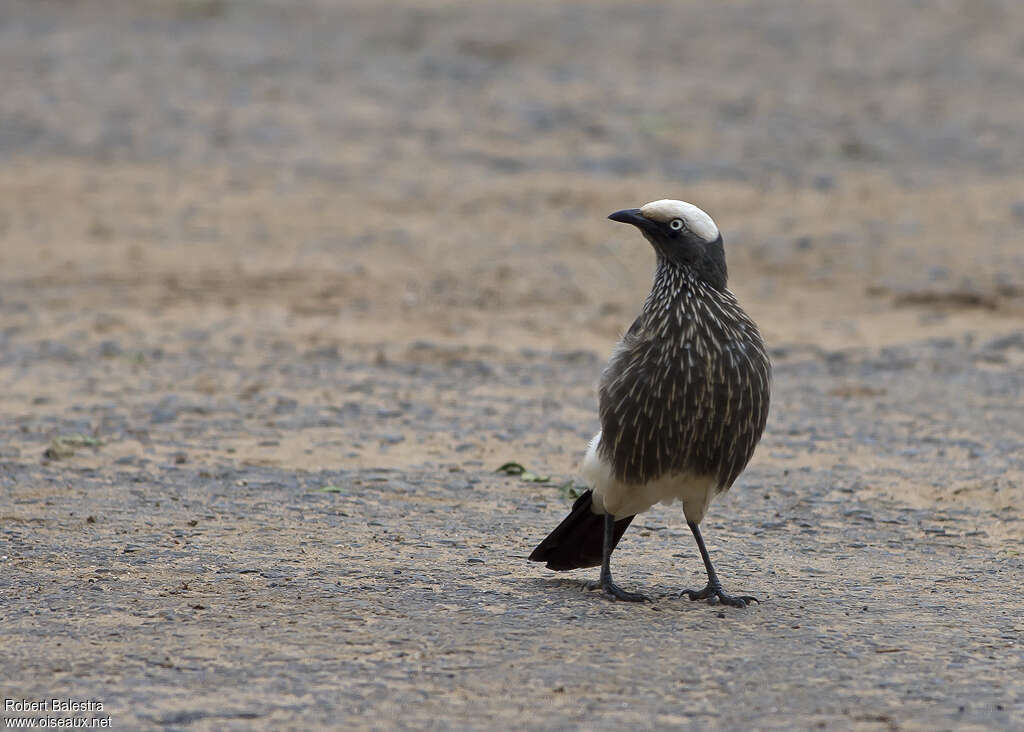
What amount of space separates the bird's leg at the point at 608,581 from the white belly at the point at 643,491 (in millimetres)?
51

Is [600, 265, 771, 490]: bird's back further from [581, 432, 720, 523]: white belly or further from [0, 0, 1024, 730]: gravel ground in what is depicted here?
[0, 0, 1024, 730]: gravel ground

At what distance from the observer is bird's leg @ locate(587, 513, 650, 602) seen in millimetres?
5703

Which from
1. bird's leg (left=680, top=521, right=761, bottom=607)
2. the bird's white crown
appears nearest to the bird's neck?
the bird's white crown

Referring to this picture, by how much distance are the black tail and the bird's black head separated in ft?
3.31

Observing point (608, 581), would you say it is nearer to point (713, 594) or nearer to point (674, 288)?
point (713, 594)

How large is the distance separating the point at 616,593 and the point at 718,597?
0.39m

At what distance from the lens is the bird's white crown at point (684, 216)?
578 cm

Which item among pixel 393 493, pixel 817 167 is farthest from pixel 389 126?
pixel 393 493

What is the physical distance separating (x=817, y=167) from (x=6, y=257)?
8339 mm

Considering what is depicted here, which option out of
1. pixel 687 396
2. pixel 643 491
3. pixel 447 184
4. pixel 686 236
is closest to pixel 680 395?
pixel 687 396

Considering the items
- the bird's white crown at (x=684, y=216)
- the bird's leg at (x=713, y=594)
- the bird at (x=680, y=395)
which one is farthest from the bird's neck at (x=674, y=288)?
the bird's leg at (x=713, y=594)

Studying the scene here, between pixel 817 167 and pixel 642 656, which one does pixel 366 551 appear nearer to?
pixel 642 656

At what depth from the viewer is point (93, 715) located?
443cm

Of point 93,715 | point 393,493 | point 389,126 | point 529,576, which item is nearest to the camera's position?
point 93,715
